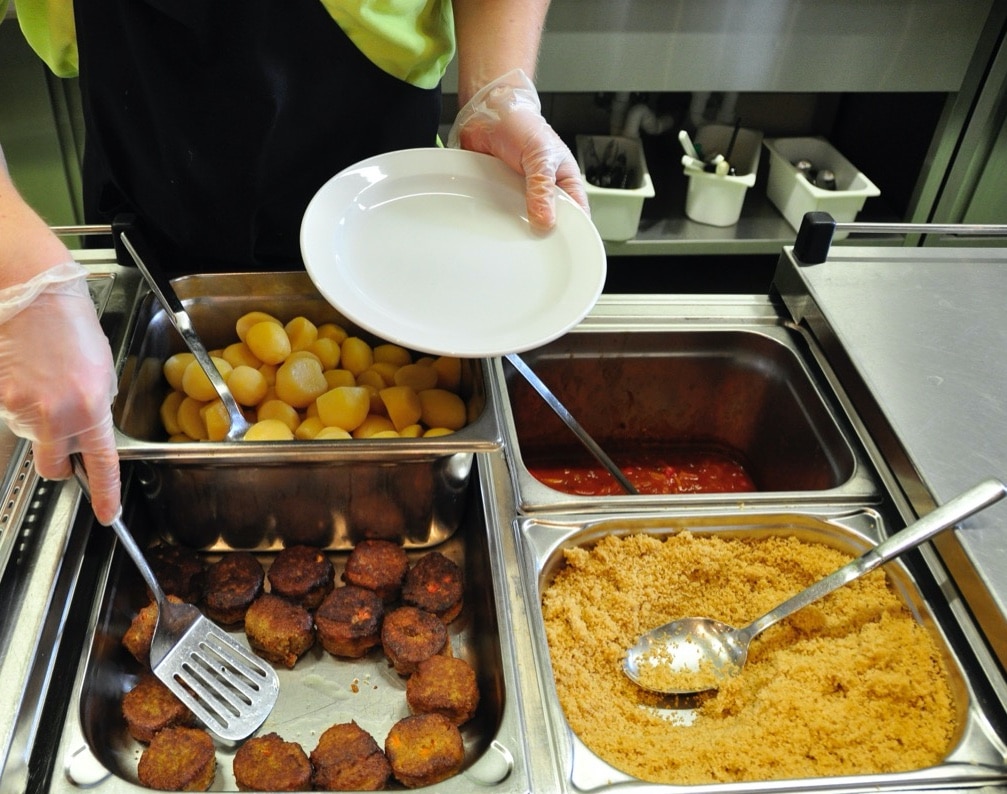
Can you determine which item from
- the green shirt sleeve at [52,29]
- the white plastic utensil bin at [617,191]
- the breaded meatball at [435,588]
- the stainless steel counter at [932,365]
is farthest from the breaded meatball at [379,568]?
the white plastic utensil bin at [617,191]

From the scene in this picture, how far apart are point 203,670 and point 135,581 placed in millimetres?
198

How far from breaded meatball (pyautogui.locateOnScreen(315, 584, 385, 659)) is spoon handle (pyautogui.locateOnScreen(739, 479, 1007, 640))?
1.76 feet

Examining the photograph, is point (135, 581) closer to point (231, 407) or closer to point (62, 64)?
point (231, 407)

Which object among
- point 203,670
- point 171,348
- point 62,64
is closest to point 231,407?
point 171,348

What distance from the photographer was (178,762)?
2.89 feet

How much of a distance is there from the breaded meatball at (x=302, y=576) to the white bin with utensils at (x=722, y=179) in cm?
195

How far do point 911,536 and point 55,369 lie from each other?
100 cm

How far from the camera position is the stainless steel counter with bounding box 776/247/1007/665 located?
3.32 ft

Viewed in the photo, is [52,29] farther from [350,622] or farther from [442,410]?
[350,622]

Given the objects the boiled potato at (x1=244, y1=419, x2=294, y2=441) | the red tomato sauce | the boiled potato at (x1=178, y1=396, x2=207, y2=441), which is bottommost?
the red tomato sauce

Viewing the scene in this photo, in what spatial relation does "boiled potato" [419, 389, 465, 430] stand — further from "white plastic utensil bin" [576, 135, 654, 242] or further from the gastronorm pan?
"white plastic utensil bin" [576, 135, 654, 242]

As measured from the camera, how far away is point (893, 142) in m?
2.85

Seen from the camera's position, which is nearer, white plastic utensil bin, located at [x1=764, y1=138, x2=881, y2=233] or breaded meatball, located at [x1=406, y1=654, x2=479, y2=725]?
breaded meatball, located at [x1=406, y1=654, x2=479, y2=725]

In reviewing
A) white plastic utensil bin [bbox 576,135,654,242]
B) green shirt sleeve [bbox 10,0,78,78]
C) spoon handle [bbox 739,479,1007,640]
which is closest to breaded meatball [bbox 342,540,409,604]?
spoon handle [bbox 739,479,1007,640]
